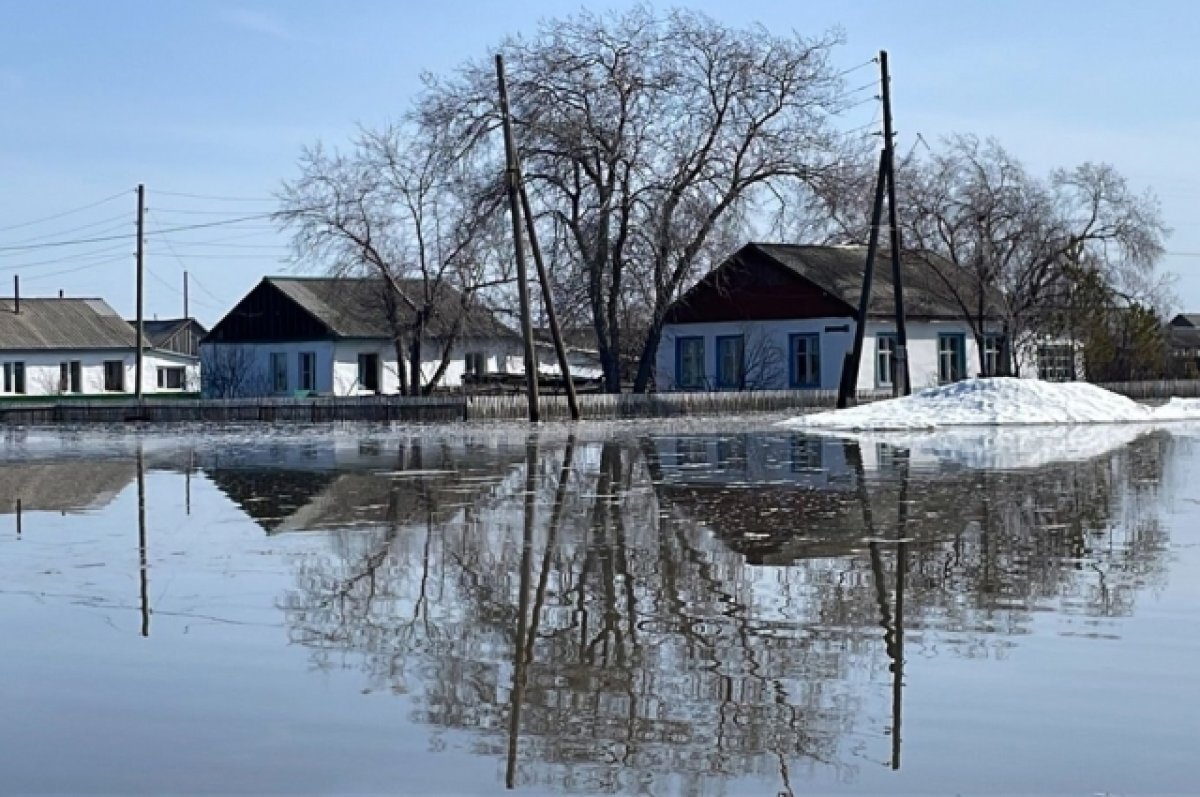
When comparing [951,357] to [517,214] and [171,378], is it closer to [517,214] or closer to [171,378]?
[517,214]

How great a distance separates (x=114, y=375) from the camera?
86.8 meters

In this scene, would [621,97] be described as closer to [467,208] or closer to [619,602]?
[467,208]

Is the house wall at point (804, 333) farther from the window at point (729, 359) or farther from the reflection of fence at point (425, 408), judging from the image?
the reflection of fence at point (425, 408)

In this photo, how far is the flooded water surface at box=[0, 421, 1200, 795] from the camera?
22.5 ft

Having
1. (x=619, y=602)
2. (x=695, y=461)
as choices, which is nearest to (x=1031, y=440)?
(x=695, y=461)

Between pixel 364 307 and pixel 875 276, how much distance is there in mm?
20779

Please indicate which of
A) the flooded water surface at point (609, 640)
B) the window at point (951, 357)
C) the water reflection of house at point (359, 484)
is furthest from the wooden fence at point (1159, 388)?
the flooded water surface at point (609, 640)

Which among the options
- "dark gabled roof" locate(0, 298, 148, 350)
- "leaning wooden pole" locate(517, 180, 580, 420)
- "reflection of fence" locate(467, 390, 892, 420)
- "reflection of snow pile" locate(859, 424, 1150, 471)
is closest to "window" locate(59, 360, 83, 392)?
"dark gabled roof" locate(0, 298, 148, 350)

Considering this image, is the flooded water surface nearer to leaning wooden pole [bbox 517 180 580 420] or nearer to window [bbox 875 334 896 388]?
leaning wooden pole [bbox 517 180 580 420]

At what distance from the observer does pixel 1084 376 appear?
64438mm

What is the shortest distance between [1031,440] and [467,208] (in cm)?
2158

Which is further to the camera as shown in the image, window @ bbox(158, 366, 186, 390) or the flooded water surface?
window @ bbox(158, 366, 186, 390)

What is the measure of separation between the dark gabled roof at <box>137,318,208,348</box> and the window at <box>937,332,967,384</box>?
52.0 m

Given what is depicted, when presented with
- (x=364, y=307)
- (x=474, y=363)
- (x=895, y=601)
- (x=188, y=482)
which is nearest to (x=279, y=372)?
(x=364, y=307)
